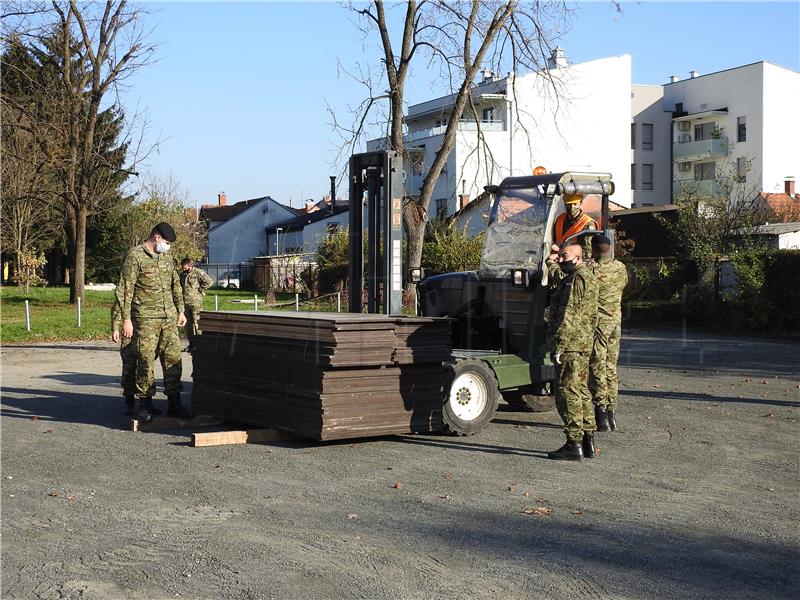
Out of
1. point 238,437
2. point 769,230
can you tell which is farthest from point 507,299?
point 769,230

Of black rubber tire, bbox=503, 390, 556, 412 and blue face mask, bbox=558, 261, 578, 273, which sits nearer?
blue face mask, bbox=558, 261, 578, 273

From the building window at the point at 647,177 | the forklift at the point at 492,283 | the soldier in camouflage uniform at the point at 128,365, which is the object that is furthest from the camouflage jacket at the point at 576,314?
the building window at the point at 647,177

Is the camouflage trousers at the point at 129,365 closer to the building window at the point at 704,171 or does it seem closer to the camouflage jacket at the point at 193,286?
the camouflage jacket at the point at 193,286

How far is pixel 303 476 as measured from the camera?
832cm

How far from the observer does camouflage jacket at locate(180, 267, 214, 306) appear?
1775cm

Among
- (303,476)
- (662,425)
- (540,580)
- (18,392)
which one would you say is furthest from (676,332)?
(540,580)

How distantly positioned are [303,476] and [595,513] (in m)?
2.59

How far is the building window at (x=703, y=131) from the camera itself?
65.4 m

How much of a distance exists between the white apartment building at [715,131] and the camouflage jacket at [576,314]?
5082 centimetres

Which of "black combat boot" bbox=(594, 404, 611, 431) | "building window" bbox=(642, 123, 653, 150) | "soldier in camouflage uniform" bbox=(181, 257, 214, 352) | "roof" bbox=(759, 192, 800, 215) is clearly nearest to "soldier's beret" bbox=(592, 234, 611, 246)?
"black combat boot" bbox=(594, 404, 611, 431)

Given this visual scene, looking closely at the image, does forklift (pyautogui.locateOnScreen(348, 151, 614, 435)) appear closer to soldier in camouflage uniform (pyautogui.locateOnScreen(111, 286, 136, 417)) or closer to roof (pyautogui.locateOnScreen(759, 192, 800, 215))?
soldier in camouflage uniform (pyautogui.locateOnScreen(111, 286, 136, 417))

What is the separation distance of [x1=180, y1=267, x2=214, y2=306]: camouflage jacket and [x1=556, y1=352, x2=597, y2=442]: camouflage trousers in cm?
1006

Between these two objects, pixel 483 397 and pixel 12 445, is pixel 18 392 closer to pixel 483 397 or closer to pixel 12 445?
pixel 12 445

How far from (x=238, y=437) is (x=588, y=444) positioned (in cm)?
353
